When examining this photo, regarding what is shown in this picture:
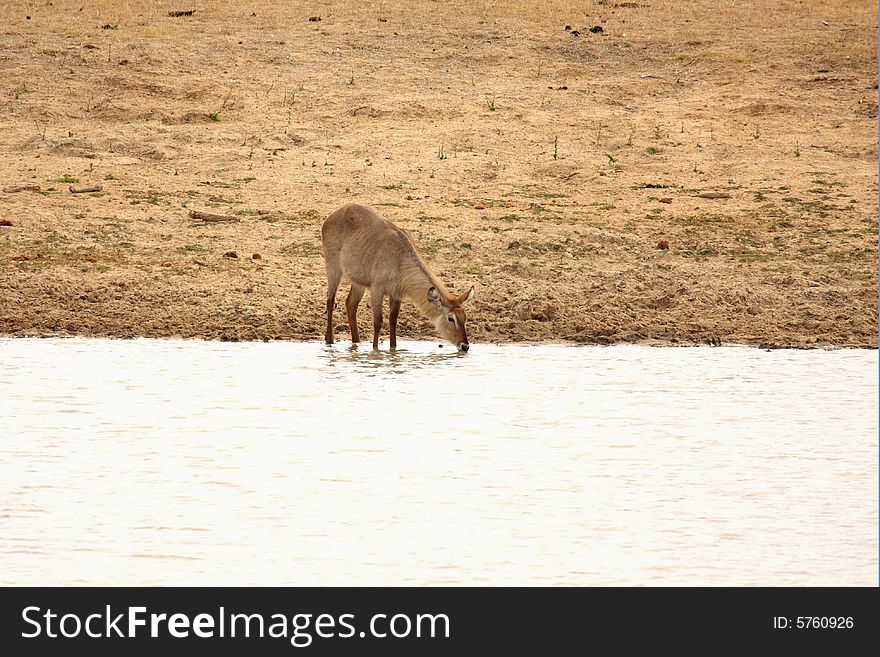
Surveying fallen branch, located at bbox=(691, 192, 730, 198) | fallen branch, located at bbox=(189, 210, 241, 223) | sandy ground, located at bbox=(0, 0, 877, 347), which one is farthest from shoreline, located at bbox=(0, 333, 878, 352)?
fallen branch, located at bbox=(691, 192, 730, 198)

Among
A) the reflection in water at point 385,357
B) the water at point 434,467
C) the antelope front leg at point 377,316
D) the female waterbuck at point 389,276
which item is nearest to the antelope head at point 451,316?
the female waterbuck at point 389,276

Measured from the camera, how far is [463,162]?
1694 centimetres

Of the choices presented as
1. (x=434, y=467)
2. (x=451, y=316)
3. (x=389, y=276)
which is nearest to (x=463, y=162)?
(x=389, y=276)

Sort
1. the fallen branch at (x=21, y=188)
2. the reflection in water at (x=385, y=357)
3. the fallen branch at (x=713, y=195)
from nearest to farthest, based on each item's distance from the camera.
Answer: the reflection in water at (x=385, y=357), the fallen branch at (x=21, y=188), the fallen branch at (x=713, y=195)

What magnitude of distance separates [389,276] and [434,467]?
4.50 metres

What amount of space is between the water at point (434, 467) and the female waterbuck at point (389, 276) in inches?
18.0

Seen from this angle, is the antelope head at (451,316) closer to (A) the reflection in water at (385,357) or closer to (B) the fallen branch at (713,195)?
(A) the reflection in water at (385,357)

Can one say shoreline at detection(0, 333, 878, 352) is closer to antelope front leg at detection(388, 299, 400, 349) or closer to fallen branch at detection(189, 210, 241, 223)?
antelope front leg at detection(388, 299, 400, 349)

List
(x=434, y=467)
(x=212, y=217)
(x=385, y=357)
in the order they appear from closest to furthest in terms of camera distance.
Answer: (x=434, y=467) → (x=385, y=357) → (x=212, y=217)

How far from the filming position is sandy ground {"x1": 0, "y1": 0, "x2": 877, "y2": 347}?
13188 mm

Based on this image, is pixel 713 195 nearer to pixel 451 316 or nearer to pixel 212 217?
pixel 451 316

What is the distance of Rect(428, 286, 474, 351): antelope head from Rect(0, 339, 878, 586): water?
1.10 ft

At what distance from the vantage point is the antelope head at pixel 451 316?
12.1 m
